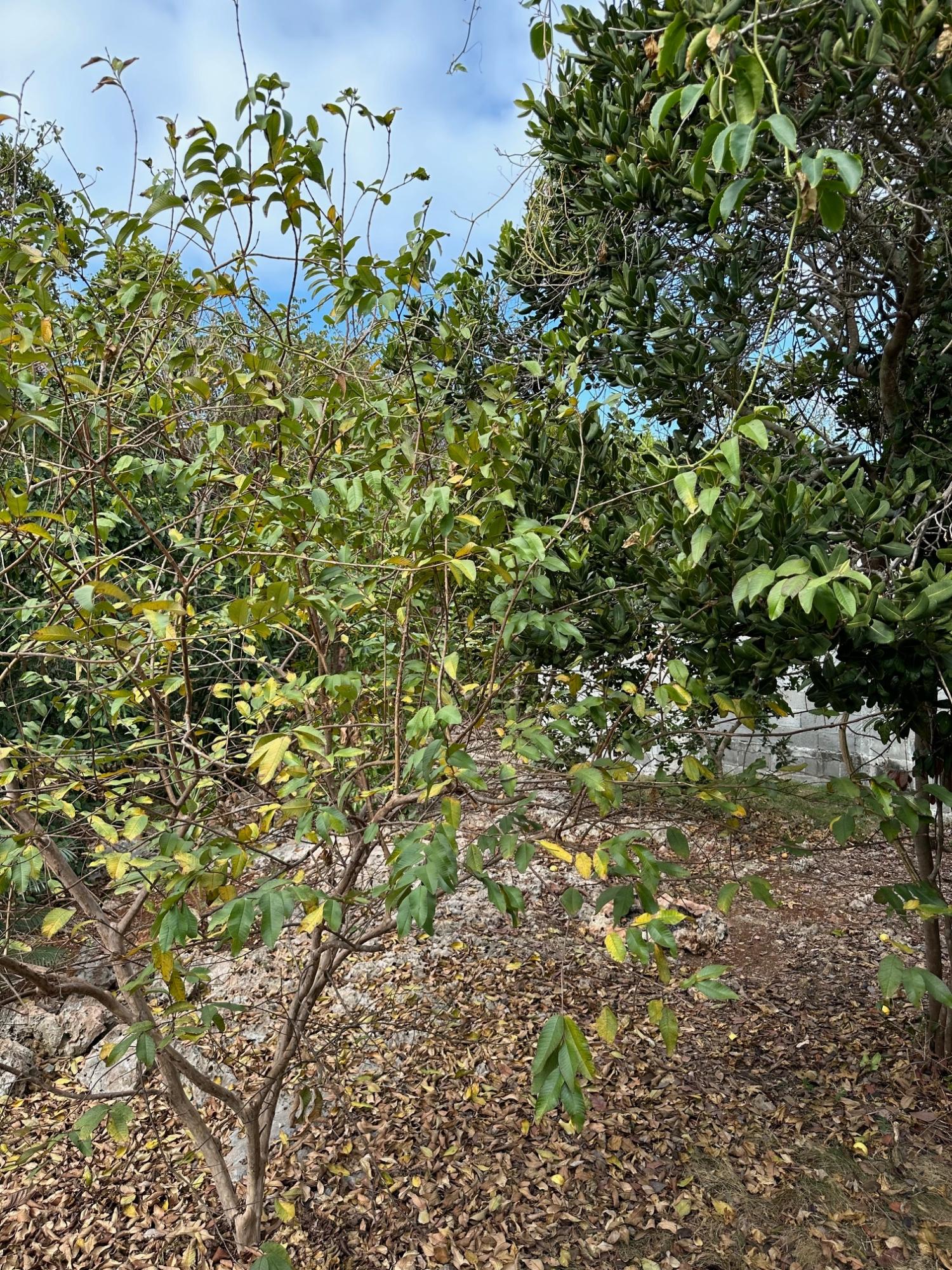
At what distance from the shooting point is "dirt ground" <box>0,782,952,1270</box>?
251cm

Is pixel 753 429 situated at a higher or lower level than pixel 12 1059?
higher

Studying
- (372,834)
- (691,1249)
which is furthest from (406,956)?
(372,834)

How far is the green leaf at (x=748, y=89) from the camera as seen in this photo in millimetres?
1188

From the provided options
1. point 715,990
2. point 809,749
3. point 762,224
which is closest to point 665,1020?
point 715,990

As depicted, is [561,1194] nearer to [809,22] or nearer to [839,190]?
[839,190]

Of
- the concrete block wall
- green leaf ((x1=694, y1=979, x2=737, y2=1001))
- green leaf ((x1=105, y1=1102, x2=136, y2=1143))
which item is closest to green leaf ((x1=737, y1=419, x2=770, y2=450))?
green leaf ((x1=694, y1=979, x2=737, y2=1001))

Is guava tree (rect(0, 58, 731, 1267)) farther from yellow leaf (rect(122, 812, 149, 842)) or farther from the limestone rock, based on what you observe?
the limestone rock

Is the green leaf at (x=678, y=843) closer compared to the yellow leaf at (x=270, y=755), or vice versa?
the yellow leaf at (x=270, y=755)

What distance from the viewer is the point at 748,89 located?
1.20 meters

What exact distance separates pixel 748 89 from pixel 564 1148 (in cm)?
334

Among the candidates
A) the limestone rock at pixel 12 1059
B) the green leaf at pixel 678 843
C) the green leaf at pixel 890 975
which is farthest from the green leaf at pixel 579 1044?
the limestone rock at pixel 12 1059

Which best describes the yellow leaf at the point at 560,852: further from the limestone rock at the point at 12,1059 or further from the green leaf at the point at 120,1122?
the limestone rock at the point at 12,1059

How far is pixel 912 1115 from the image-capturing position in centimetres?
299

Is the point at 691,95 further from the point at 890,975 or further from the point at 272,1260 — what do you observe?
the point at 272,1260
